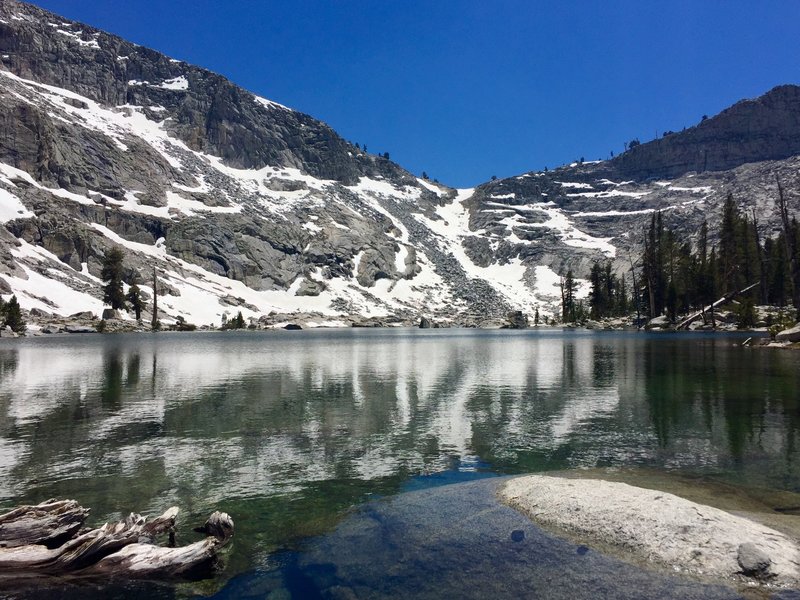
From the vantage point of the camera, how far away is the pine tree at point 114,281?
117 m

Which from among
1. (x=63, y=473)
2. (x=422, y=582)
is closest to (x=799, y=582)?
(x=422, y=582)

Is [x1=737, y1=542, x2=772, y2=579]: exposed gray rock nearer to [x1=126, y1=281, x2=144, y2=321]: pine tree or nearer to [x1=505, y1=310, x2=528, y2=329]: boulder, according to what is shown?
[x1=126, y1=281, x2=144, y2=321]: pine tree

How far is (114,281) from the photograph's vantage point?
390ft

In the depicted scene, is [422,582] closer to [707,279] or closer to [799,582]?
[799,582]

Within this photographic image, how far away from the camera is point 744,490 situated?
1303cm

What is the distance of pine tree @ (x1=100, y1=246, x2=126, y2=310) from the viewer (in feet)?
385

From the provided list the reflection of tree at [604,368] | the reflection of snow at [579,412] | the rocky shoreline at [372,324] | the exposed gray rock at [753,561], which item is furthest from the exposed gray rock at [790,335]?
the exposed gray rock at [753,561]

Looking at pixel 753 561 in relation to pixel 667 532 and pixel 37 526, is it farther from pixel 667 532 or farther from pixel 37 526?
pixel 37 526

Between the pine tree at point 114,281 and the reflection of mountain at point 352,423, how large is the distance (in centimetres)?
8320

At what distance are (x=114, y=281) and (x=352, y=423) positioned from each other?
4622 inches

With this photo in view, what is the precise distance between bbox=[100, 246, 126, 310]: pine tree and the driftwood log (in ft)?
403

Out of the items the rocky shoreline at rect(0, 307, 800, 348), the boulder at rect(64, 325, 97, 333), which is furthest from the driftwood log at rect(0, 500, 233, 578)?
the boulder at rect(64, 325, 97, 333)

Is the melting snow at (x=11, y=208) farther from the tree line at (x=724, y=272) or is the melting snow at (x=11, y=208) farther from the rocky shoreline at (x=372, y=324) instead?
the tree line at (x=724, y=272)

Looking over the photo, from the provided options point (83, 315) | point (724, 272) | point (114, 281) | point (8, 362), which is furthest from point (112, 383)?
point (724, 272)
